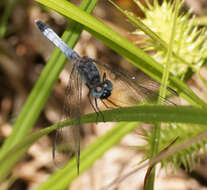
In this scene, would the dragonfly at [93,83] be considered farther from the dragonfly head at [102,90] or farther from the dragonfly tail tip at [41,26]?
the dragonfly tail tip at [41,26]

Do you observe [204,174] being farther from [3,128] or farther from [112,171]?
[3,128]

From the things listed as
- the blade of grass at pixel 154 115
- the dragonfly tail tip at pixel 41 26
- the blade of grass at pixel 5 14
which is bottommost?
the blade of grass at pixel 154 115

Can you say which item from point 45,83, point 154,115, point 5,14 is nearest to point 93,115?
point 154,115

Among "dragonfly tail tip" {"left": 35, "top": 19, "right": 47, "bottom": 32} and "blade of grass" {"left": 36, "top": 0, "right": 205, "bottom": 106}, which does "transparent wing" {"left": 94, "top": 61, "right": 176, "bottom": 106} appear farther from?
"dragonfly tail tip" {"left": 35, "top": 19, "right": 47, "bottom": 32}

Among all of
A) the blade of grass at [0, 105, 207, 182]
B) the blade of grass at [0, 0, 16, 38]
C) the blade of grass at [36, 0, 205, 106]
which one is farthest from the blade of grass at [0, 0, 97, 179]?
the blade of grass at [0, 0, 16, 38]

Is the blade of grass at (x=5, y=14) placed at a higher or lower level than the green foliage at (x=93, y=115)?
higher

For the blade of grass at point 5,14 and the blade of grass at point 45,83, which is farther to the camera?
the blade of grass at point 5,14

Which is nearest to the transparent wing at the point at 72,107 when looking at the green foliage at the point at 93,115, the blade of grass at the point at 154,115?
the green foliage at the point at 93,115
